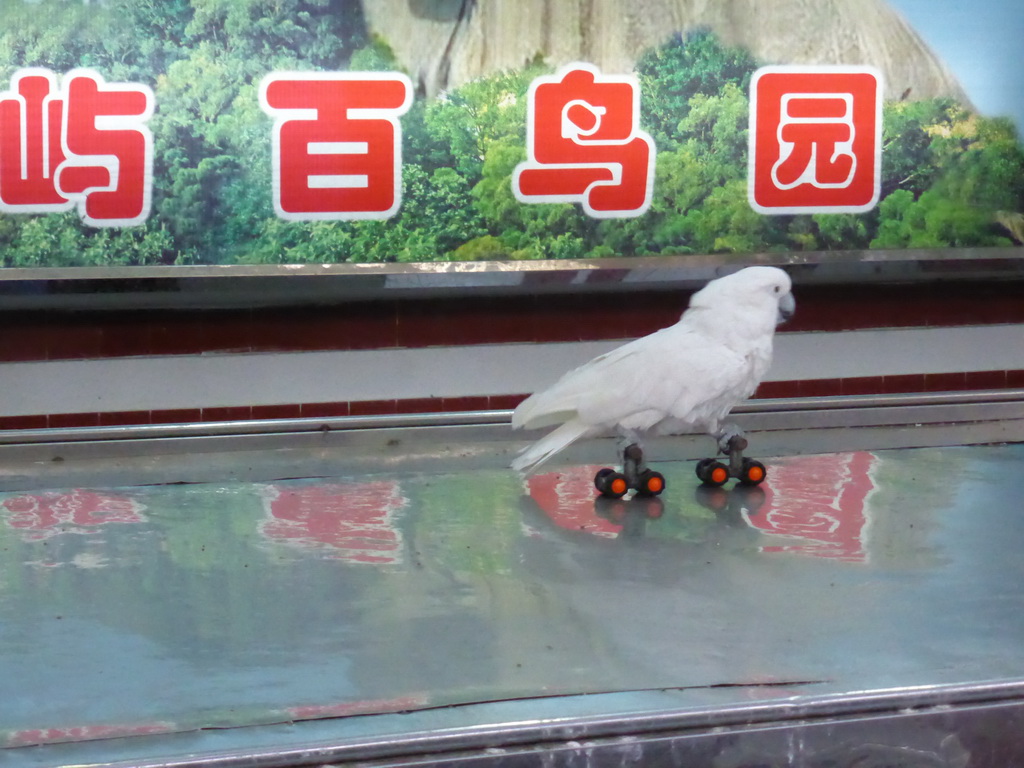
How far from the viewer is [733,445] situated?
9.29 ft

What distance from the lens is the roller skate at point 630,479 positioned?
2729 mm

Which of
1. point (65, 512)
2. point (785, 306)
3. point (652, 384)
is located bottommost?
point (65, 512)

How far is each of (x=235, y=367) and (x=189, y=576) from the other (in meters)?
1.63

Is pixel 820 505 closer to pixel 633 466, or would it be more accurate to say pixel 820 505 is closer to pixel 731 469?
pixel 731 469

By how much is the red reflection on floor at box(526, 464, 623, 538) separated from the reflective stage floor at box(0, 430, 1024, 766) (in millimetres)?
11

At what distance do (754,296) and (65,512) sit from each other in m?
1.62

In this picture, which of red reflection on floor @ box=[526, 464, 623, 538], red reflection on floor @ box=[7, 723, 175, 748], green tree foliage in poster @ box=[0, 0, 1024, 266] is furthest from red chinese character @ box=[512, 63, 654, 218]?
red reflection on floor @ box=[7, 723, 175, 748]

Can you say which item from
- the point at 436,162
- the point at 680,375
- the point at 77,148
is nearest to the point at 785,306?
the point at 680,375

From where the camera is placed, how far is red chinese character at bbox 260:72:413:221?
343 centimetres

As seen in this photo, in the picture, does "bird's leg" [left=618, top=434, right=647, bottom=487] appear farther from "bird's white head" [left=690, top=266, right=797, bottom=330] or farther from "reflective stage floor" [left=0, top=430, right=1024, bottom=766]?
"bird's white head" [left=690, top=266, right=797, bottom=330]

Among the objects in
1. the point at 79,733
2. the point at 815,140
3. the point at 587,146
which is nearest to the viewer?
the point at 79,733

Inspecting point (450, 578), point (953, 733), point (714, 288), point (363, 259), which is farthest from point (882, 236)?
point (953, 733)

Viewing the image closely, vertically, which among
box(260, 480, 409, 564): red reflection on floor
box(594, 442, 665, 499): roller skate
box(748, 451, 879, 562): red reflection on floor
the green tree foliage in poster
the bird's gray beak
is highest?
the green tree foliage in poster

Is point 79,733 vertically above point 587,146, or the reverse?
point 587,146
